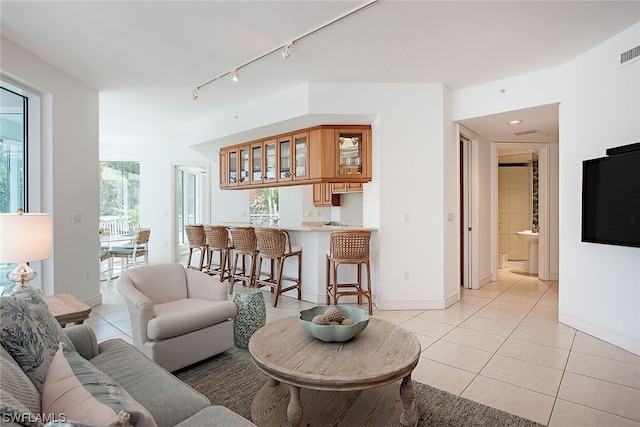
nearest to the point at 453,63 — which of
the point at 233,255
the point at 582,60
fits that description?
the point at 582,60

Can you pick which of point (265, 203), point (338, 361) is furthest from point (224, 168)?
point (338, 361)

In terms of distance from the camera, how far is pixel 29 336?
4.05 ft

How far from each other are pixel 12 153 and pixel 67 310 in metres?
2.47

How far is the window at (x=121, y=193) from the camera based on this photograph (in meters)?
7.86

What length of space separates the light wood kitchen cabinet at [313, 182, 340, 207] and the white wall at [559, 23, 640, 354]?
12.8 ft

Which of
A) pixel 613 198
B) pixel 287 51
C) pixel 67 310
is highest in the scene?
pixel 287 51

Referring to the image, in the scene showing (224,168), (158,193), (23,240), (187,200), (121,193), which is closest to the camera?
(23,240)

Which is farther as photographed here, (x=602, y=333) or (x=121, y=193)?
(x=121, y=193)

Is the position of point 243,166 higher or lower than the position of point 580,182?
higher

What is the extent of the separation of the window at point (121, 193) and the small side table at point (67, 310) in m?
6.15

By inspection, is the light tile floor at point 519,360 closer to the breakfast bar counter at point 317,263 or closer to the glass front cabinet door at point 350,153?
the breakfast bar counter at point 317,263

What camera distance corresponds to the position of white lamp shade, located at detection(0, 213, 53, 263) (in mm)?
1953

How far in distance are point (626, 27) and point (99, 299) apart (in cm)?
633

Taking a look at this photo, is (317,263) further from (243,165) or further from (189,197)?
(189,197)
